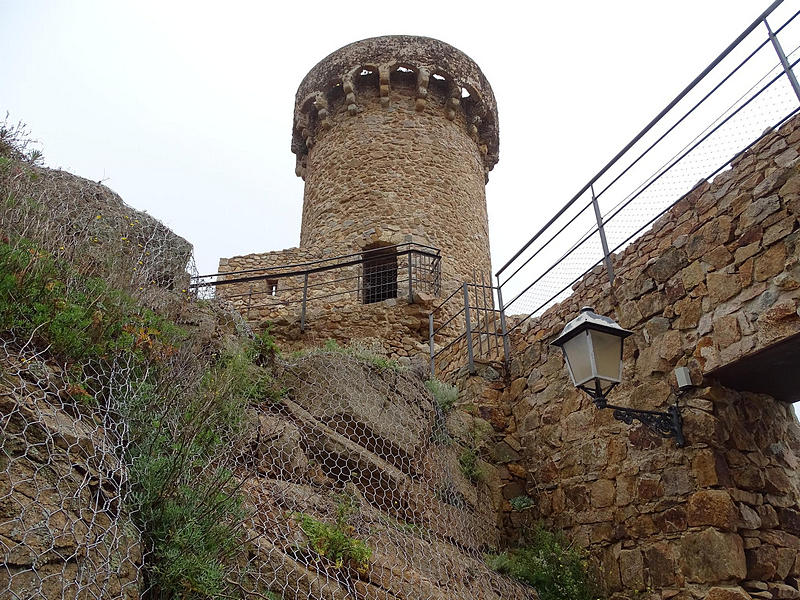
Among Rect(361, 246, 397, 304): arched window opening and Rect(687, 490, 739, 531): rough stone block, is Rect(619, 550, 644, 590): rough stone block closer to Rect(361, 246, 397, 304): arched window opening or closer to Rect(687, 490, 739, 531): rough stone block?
Rect(687, 490, 739, 531): rough stone block

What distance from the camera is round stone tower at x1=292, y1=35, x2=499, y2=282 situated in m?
10.7

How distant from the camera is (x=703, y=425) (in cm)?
371

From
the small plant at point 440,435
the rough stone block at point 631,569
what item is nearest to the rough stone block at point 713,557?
the rough stone block at point 631,569

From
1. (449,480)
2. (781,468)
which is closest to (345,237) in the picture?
(449,480)

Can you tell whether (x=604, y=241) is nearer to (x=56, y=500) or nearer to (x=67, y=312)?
(x=67, y=312)

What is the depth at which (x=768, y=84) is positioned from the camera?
12.6ft

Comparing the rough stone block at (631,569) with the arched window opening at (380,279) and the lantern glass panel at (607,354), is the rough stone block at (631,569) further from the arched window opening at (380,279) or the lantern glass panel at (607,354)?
the arched window opening at (380,279)

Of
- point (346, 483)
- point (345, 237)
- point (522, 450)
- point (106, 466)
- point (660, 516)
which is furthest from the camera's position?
point (345, 237)

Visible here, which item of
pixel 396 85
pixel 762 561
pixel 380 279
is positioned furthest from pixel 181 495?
pixel 396 85

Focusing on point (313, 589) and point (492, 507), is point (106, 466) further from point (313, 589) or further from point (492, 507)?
point (492, 507)

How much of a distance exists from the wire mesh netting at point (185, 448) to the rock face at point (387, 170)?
4144 millimetres

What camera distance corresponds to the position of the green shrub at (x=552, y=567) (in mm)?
4117

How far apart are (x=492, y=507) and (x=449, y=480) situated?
44 cm

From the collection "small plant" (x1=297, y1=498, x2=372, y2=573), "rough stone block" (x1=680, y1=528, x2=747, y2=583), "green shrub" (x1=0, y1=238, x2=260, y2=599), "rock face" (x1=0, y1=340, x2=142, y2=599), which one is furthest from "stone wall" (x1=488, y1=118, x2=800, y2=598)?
"rock face" (x1=0, y1=340, x2=142, y2=599)
